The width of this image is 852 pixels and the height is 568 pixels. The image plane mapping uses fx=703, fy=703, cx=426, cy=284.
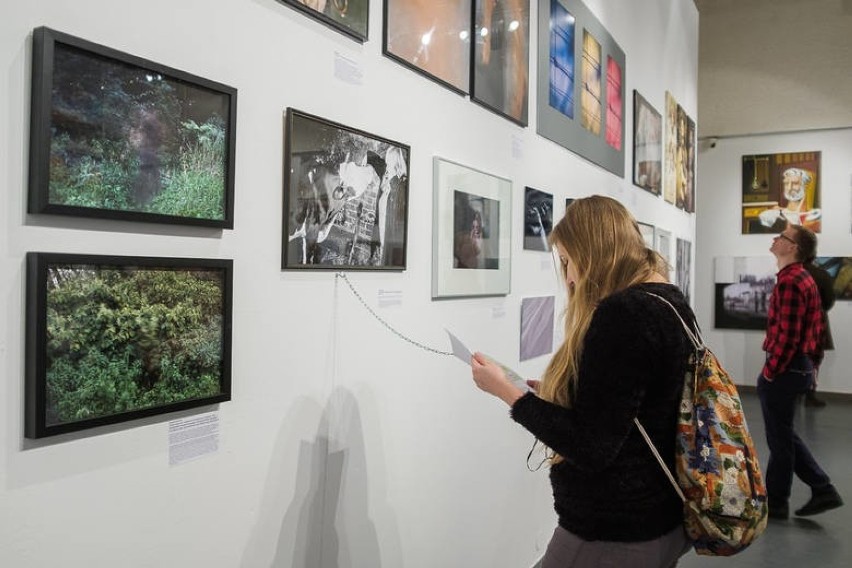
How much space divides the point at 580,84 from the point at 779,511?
3.48 meters

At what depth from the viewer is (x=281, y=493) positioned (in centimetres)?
204

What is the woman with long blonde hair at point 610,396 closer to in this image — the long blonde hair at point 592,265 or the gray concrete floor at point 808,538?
the long blonde hair at point 592,265

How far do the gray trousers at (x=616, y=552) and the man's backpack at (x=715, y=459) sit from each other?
0.11 meters

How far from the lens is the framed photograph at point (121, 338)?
1369mm

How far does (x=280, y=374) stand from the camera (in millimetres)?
2033

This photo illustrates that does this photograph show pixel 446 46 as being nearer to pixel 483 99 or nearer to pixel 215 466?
pixel 483 99

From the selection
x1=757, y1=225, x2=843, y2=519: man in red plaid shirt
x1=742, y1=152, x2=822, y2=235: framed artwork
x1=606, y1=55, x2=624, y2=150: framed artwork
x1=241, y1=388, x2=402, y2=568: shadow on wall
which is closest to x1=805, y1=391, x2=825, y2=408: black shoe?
x1=742, y1=152, x2=822, y2=235: framed artwork

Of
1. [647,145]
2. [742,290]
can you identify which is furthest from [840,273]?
[647,145]

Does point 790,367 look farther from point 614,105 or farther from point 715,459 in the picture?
point 715,459

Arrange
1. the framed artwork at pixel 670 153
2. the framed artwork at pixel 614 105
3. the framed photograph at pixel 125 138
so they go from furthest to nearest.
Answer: the framed artwork at pixel 670 153 → the framed artwork at pixel 614 105 → the framed photograph at pixel 125 138

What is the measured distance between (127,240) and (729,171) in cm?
1175

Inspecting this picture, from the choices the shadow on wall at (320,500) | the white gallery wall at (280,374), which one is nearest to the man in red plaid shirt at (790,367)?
the white gallery wall at (280,374)

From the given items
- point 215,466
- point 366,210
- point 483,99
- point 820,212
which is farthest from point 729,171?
point 215,466

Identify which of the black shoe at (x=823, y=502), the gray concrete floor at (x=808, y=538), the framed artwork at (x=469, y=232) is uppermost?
the framed artwork at (x=469, y=232)
